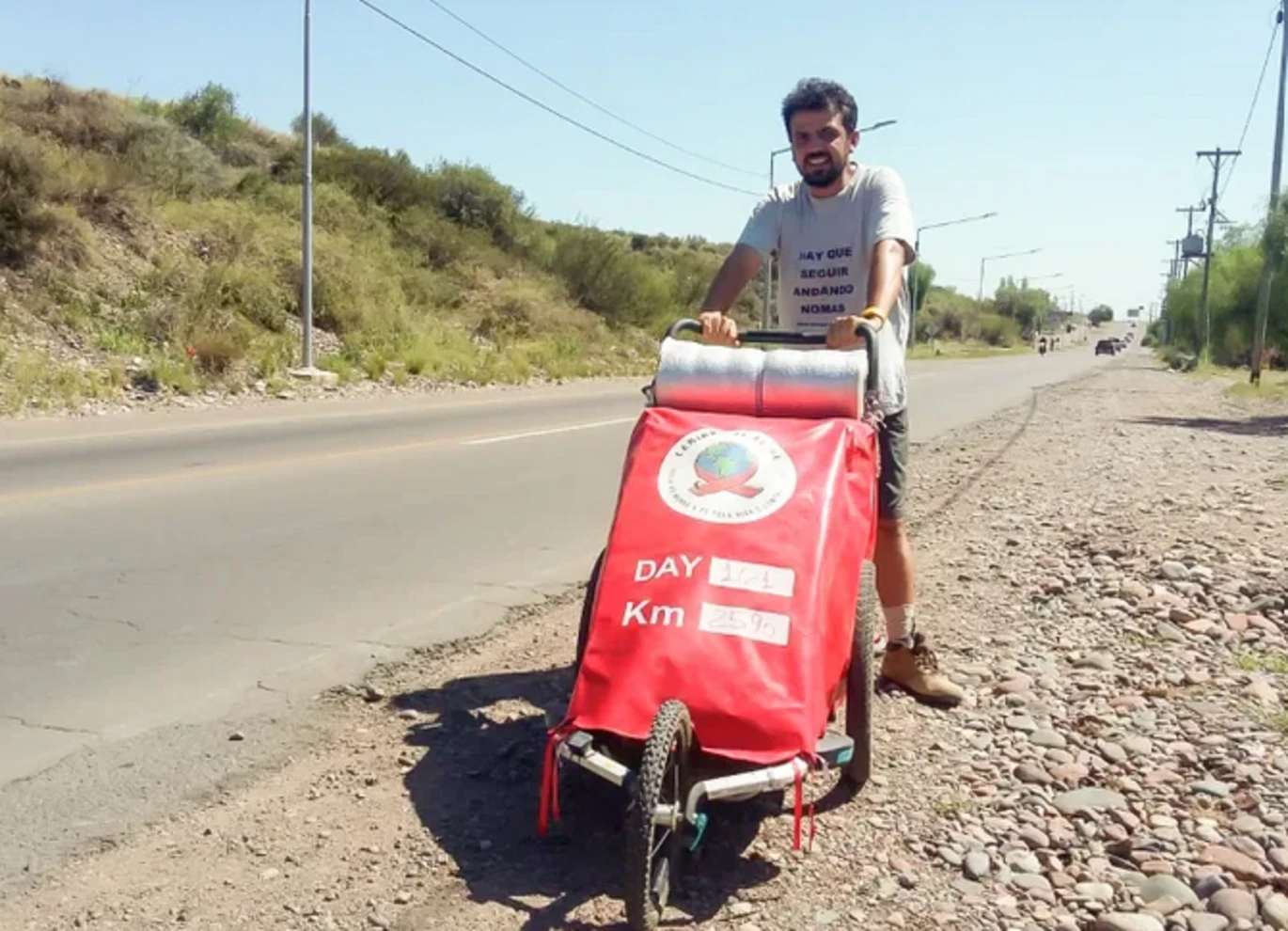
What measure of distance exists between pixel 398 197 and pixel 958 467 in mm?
30634

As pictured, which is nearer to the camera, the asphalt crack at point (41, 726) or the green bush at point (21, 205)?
the asphalt crack at point (41, 726)

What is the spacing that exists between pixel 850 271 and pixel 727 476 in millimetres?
1229

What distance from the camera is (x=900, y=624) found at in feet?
15.5

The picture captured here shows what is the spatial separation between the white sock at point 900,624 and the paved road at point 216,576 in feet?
7.12

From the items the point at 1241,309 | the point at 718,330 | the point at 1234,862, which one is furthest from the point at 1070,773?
the point at 1241,309

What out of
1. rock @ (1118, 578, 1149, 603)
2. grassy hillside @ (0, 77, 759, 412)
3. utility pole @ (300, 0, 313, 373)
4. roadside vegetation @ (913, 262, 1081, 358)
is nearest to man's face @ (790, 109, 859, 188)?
rock @ (1118, 578, 1149, 603)

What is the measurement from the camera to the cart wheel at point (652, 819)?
2.96m

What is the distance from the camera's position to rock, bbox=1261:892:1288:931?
3164mm

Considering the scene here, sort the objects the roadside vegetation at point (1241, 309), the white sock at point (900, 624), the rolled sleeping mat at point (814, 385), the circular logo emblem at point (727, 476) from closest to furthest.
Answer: the circular logo emblem at point (727, 476), the rolled sleeping mat at point (814, 385), the white sock at point (900, 624), the roadside vegetation at point (1241, 309)

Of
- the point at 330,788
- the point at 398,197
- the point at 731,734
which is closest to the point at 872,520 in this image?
the point at 731,734

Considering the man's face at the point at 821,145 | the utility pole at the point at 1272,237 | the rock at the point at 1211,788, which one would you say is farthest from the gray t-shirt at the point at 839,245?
the utility pole at the point at 1272,237

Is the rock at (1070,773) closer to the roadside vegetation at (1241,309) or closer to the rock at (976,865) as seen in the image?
the rock at (976,865)

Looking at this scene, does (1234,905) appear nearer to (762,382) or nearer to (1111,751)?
(1111,751)

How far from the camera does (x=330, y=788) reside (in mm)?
3992
